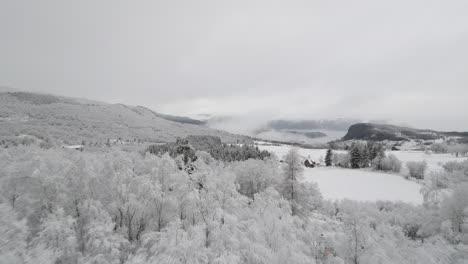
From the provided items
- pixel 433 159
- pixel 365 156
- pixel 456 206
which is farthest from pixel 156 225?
pixel 433 159

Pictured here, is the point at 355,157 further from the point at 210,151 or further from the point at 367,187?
the point at 210,151

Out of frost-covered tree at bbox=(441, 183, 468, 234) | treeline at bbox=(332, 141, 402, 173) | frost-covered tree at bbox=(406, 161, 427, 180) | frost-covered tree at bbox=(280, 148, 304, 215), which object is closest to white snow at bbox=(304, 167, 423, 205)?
frost-covered tree at bbox=(406, 161, 427, 180)

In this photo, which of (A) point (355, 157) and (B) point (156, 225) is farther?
(A) point (355, 157)

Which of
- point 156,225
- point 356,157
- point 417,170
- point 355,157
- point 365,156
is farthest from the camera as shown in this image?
point 355,157

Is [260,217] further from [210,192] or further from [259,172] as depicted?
[259,172]

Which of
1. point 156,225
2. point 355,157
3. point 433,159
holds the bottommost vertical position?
point 433,159

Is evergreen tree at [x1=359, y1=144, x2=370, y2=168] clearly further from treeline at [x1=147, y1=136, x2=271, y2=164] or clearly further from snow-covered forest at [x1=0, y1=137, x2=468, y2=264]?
snow-covered forest at [x1=0, y1=137, x2=468, y2=264]

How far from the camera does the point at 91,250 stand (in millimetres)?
9117

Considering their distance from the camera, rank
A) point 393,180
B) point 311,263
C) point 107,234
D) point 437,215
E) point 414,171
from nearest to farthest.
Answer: point 311,263 → point 107,234 → point 437,215 → point 393,180 → point 414,171

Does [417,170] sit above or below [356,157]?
below

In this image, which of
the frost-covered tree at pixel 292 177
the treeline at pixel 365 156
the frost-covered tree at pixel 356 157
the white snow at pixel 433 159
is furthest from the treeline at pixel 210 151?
the white snow at pixel 433 159

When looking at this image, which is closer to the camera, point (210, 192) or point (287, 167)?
point (210, 192)

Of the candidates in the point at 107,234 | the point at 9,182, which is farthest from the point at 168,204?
the point at 9,182

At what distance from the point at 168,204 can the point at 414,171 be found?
82.3m
